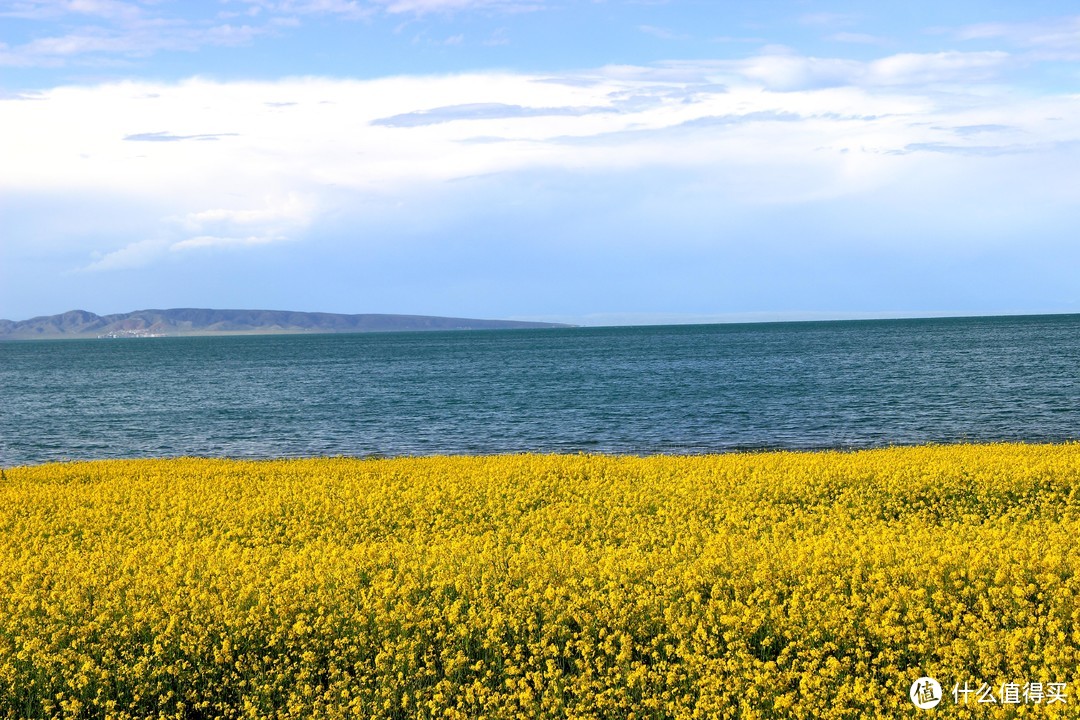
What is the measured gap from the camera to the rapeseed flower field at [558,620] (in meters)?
9.16

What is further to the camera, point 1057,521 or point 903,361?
point 903,361

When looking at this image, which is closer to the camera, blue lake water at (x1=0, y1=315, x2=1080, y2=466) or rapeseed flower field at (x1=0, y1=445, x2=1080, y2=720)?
rapeseed flower field at (x1=0, y1=445, x2=1080, y2=720)

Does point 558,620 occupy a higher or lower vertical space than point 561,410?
higher

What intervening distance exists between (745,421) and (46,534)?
36.5 meters

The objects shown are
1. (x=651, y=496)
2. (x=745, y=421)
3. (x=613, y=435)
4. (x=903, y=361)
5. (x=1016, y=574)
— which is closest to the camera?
Answer: (x=1016, y=574)

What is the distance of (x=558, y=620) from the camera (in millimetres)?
10562

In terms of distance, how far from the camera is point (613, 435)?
44375 millimetres

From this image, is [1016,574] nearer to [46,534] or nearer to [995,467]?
[995,467]

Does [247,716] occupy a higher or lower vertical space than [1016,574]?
lower

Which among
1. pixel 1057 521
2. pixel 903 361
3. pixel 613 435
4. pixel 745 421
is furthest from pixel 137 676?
pixel 903 361

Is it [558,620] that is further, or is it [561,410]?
[561,410]

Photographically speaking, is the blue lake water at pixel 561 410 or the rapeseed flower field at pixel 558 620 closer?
the rapeseed flower field at pixel 558 620

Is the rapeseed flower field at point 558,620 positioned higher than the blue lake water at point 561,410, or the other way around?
the rapeseed flower field at point 558,620

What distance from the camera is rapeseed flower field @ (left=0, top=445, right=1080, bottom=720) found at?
9.16 m
